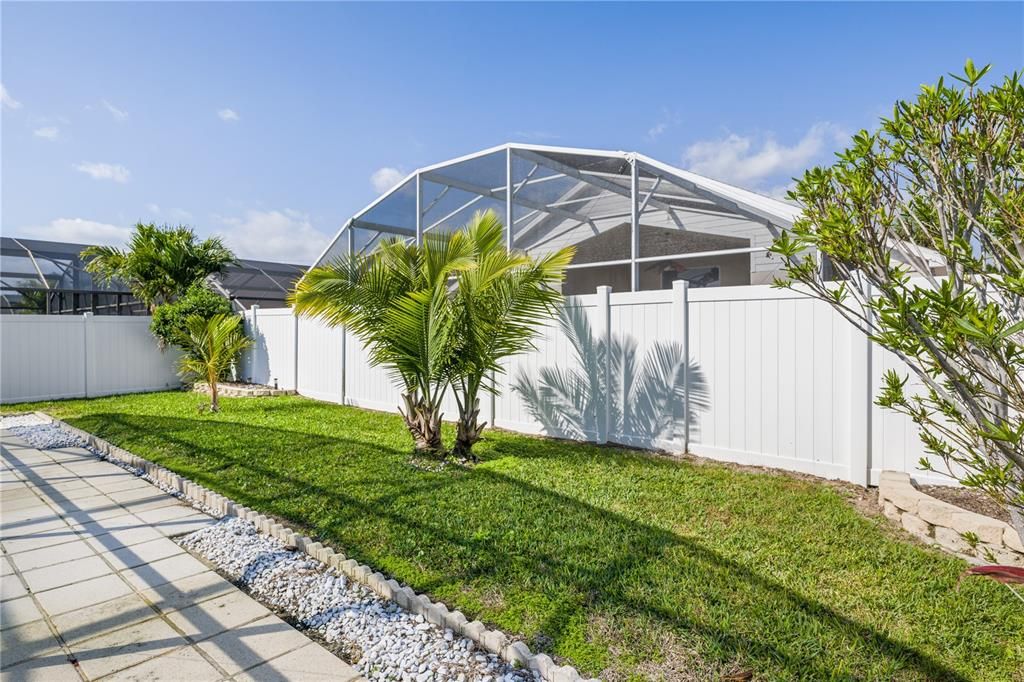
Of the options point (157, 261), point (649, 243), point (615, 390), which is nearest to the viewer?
point (615, 390)

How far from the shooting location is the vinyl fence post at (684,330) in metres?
5.09

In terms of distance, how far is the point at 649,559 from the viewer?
115 inches

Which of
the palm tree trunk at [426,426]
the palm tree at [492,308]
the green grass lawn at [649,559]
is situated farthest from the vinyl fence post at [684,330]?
the palm tree trunk at [426,426]

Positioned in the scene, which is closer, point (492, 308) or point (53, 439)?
point (492, 308)

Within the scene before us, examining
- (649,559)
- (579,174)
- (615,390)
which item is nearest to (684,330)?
(615,390)

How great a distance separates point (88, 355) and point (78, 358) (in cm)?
17

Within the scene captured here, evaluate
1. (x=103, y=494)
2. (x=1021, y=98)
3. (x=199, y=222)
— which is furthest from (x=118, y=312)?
(x=1021, y=98)

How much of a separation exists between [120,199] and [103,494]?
7.47 m

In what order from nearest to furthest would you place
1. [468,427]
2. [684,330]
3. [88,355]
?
Answer: [684,330] → [468,427] → [88,355]

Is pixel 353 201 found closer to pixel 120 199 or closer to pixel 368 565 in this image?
pixel 120 199

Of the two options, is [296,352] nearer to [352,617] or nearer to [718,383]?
[718,383]

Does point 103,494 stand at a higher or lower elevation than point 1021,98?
lower

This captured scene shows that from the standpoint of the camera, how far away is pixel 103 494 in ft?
14.8

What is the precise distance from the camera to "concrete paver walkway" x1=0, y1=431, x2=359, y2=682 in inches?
85.5
